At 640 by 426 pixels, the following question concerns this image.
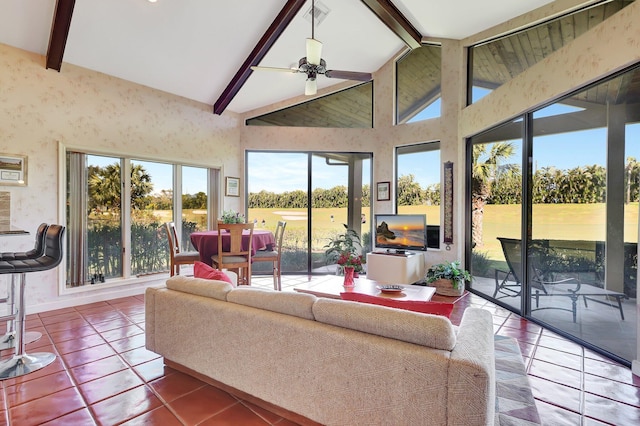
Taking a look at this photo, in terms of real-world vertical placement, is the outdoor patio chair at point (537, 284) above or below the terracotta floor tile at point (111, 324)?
above

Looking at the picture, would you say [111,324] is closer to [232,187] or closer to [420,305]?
[232,187]

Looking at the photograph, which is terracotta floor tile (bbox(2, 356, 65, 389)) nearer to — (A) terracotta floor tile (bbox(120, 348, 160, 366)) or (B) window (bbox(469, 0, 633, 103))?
(A) terracotta floor tile (bbox(120, 348, 160, 366))

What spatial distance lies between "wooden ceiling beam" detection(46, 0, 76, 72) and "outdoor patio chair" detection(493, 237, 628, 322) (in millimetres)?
5304

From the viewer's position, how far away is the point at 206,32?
3.83 metres

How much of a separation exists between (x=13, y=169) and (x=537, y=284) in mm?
5852

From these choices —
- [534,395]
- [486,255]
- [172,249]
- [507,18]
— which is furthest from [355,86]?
[534,395]

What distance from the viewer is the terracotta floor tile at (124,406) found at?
71.1 inches

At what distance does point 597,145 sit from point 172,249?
483 centimetres

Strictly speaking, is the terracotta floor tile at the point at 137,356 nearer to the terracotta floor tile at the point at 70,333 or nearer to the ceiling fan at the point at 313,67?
the terracotta floor tile at the point at 70,333

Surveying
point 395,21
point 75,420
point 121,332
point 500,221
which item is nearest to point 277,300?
point 75,420

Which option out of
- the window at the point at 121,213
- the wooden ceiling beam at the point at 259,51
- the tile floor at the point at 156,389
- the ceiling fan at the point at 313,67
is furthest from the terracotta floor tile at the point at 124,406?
the wooden ceiling beam at the point at 259,51

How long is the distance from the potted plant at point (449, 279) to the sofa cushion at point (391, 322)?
132 inches

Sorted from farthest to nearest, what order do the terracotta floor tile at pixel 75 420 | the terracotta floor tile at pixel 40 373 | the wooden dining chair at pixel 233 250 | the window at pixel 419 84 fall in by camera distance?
the window at pixel 419 84 → the wooden dining chair at pixel 233 250 → the terracotta floor tile at pixel 40 373 → the terracotta floor tile at pixel 75 420

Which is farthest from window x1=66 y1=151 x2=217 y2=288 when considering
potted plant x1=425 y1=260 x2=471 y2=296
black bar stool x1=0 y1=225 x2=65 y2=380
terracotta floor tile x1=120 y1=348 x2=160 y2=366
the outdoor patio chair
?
the outdoor patio chair
